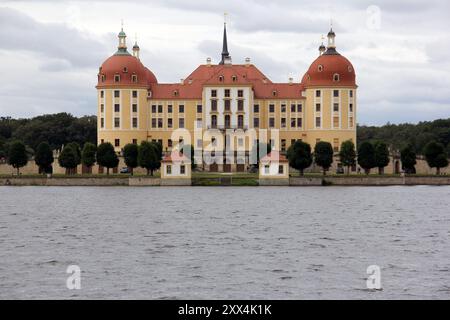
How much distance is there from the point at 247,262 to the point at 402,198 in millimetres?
40031

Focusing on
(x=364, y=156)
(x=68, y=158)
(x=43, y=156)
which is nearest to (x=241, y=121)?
(x=364, y=156)

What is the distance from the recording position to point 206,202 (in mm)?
67188

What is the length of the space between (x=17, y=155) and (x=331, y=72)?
33.2 meters

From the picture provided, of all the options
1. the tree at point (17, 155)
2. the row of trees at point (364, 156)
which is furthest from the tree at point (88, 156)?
the row of trees at point (364, 156)

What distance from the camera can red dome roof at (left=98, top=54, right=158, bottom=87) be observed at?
109 meters

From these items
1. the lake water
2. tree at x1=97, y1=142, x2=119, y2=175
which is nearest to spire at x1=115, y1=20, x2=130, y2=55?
tree at x1=97, y1=142, x2=119, y2=175

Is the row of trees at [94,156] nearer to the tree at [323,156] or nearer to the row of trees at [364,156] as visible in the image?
the row of trees at [364,156]

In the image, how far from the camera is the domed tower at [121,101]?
10862 centimetres

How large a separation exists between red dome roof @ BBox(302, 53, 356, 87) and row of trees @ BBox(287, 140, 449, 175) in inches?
531

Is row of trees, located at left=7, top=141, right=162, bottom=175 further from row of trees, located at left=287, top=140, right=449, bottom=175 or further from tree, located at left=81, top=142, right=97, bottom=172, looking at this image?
row of trees, located at left=287, top=140, right=449, bottom=175

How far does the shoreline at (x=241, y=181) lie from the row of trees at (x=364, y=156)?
235cm

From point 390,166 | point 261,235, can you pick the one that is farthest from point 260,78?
point 261,235

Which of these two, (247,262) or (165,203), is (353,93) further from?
(247,262)

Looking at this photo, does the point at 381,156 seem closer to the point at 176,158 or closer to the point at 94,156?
the point at 176,158
